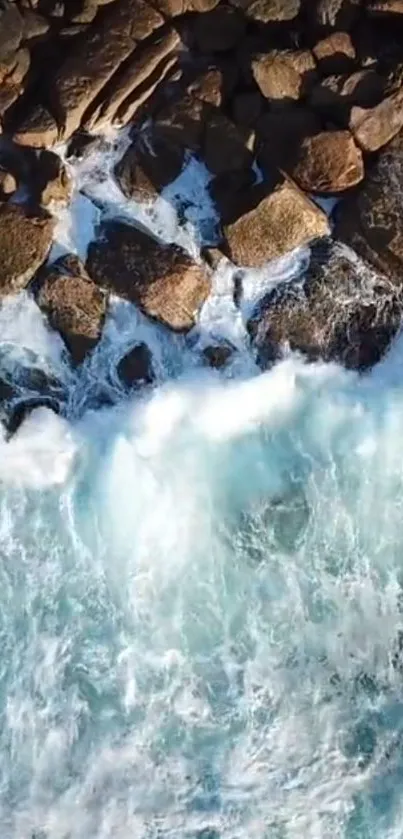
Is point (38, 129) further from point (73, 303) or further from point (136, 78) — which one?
point (73, 303)

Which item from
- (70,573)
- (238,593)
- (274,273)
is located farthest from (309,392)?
(70,573)

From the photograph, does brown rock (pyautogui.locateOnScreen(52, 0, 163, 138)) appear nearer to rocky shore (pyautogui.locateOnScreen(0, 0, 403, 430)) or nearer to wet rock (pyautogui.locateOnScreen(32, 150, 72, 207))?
rocky shore (pyautogui.locateOnScreen(0, 0, 403, 430))

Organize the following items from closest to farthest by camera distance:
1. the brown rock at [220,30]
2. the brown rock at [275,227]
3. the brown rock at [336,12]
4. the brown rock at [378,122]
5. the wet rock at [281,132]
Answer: the brown rock at [275,227] < the brown rock at [378,122] < the wet rock at [281,132] < the brown rock at [336,12] < the brown rock at [220,30]

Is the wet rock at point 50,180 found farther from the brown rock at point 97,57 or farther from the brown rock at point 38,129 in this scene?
the brown rock at point 97,57

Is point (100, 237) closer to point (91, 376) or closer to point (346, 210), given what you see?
point (91, 376)

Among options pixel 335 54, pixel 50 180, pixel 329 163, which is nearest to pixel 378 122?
pixel 329 163

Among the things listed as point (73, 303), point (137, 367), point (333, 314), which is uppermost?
point (73, 303)

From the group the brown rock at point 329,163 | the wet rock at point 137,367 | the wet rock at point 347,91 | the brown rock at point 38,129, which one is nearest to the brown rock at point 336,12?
the wet rock at point 347,91
